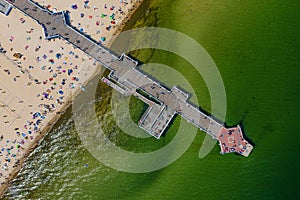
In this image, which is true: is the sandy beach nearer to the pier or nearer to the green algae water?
the pier

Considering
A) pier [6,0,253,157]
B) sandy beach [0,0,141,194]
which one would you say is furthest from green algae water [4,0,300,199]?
sandy beach [0,0,141,194]

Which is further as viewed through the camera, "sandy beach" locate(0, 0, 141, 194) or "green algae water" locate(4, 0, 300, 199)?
"green algae water" locate(4, 0, 300, 199)

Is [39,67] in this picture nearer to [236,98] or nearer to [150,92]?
[150,92]

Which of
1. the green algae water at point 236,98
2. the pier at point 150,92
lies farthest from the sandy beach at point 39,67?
the green algae water at point 236,98

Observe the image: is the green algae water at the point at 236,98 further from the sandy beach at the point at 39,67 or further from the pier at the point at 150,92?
the sandy beach at the point at 39,67

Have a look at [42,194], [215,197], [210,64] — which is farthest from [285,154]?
[42,194]
